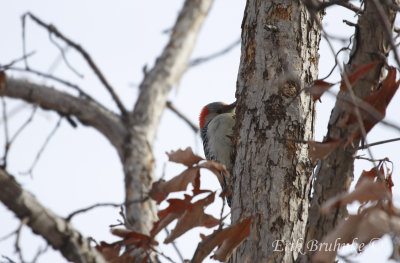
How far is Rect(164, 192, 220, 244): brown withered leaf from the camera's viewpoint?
120 inches

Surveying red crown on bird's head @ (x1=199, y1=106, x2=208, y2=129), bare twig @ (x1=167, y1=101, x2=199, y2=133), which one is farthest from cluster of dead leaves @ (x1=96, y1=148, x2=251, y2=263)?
bare twig @ (x1=167, y1=101, x2=199, y2=133)

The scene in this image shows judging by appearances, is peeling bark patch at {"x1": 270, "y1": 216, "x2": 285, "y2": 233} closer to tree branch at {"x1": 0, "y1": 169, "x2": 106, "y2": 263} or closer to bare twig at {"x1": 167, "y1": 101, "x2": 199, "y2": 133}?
tree branch at {"x1": 0, "y1": 169, "x2": 106, "y2": 263}

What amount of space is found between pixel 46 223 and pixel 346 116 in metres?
1.38

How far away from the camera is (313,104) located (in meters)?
3.66

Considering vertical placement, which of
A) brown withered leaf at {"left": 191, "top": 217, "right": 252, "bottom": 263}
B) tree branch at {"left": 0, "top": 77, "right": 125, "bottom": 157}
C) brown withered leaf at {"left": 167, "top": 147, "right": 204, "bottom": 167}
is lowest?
brown withered leaf at {"left": 191, "top": 217, "right": 252, "bottom": 263}

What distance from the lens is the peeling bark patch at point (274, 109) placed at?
3520 millimetres

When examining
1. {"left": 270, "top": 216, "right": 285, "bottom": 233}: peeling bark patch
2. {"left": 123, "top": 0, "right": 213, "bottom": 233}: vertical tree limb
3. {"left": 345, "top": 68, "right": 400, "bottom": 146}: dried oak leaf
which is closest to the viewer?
{"left": 345, "top": 68, "right": 400, "bottom": 146}: dried oak leaf

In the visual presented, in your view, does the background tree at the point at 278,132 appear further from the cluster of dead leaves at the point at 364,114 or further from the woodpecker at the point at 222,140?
the woodpecker at the point at 222,140

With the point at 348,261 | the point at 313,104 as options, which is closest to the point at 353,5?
the point at 313,104

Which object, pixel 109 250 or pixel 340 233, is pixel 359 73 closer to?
pixel 340 233

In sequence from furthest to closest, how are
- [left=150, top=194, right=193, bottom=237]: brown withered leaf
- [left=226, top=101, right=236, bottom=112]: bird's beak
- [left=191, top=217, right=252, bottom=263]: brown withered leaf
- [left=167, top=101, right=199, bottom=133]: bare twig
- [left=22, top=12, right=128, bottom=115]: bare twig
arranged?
[left=167, top=101, right=199, bottom=133]: bare twig → [left=22, top=12, right=128, bottom=115]: bare twig → [left=226, top=101, right=236, bottom=112]: bird's beak → [left=150, top=194, right=193, bottom=237]: brown withered leaf → [left=191, top=217, right=252, bottom=263]: brown withered leaf

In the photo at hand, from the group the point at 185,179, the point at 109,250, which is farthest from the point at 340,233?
the point at 109,250

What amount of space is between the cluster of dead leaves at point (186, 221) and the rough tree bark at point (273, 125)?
9.3 inches

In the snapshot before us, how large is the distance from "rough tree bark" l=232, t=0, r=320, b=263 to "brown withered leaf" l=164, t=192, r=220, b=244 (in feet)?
0.89
